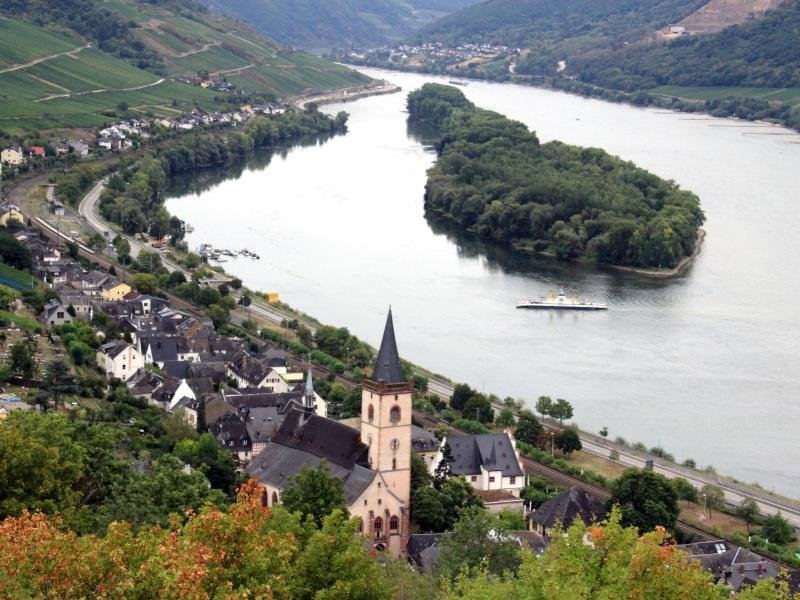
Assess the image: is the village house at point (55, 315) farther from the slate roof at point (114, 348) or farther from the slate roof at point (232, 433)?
the slate roof at point (232, 433)

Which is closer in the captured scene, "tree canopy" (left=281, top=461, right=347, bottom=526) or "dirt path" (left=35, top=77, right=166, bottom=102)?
"tree canopy" (left=281, top=461, right=347, bottom=526)

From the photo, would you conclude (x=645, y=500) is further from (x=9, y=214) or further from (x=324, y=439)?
(x=9, y=214)

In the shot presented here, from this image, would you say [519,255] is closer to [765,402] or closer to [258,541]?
[765,402]

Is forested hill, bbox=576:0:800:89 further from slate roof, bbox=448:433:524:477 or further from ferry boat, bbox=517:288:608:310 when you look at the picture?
slate roof, bbox=448:433:524:477

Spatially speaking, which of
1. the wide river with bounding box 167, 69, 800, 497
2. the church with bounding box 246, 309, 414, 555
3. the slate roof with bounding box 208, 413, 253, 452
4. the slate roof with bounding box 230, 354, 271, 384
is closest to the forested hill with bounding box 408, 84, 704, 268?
the wide river with bounding box 167, 69, 800, 497

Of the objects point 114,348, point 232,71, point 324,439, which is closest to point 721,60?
point 232,71

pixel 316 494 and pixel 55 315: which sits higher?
pixel 316 494

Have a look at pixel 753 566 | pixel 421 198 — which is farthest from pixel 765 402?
pixel 421 198
